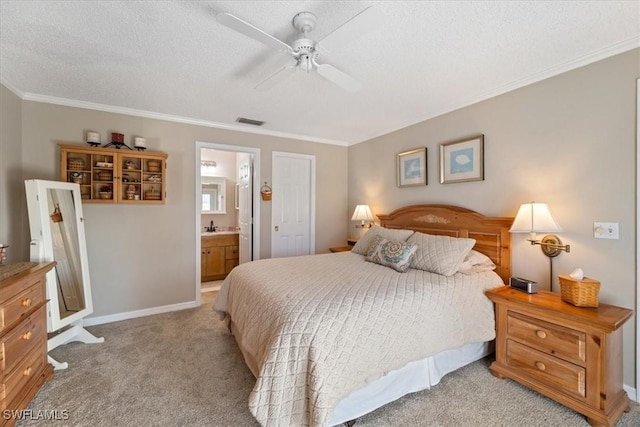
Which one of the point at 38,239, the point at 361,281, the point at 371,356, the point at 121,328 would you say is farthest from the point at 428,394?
the point at 38,239

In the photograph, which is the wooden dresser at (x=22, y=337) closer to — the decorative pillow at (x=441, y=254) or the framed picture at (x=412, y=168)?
the decorative pillow at (x=441, y=254)

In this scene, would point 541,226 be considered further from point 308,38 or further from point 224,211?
point 224,211

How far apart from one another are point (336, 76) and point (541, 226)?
1.92 m

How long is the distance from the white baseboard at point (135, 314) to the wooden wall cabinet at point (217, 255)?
1047mm

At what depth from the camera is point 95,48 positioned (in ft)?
6.49

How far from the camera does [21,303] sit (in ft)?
5.89

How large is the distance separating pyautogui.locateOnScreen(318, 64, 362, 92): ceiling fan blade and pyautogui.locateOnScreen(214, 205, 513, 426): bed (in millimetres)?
1461

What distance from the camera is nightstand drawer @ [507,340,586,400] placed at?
175 cm

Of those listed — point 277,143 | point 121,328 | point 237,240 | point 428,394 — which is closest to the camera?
point 428,394

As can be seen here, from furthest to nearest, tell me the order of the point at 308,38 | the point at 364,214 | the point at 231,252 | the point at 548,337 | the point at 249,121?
the point at 231,252 < the point at 364,214 < the point at 249,121 < the point at 548,337 < the point at 308,38

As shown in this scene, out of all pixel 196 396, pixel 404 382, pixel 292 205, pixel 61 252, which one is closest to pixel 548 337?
pixel 404 382

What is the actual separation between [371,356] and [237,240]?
3.78 metres

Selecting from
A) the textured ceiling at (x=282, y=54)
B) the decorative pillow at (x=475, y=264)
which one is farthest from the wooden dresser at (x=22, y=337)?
the decorative pillow at (x=475, y=264)

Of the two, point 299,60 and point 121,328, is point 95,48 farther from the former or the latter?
point 121,328
